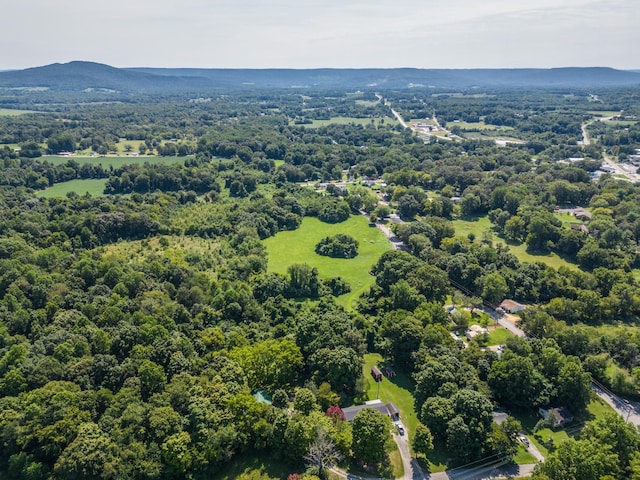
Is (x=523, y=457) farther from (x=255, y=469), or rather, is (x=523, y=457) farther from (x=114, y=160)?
(x=114, y=160)

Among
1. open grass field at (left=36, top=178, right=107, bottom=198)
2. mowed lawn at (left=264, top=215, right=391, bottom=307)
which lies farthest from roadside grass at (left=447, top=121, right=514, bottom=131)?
open grass field at (left=36, top=178, right=107, bottom=198)

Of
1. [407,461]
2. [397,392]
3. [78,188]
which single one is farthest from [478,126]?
[407,461]

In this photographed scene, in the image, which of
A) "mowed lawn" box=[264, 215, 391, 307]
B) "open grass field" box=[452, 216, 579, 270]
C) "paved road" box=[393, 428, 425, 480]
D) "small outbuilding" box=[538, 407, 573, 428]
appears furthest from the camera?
"open grass field" box=[452, 216, 579, 270]

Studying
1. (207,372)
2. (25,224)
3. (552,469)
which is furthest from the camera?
(25,224)

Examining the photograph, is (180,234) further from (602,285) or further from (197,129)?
(197,129)

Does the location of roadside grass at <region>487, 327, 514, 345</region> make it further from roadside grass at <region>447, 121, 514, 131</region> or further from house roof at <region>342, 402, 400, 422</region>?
roadside grass at <region>447, 121, 514, 131</region>

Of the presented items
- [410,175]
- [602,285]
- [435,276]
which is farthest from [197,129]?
[602,285]

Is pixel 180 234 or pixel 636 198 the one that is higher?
pixel 636 198
